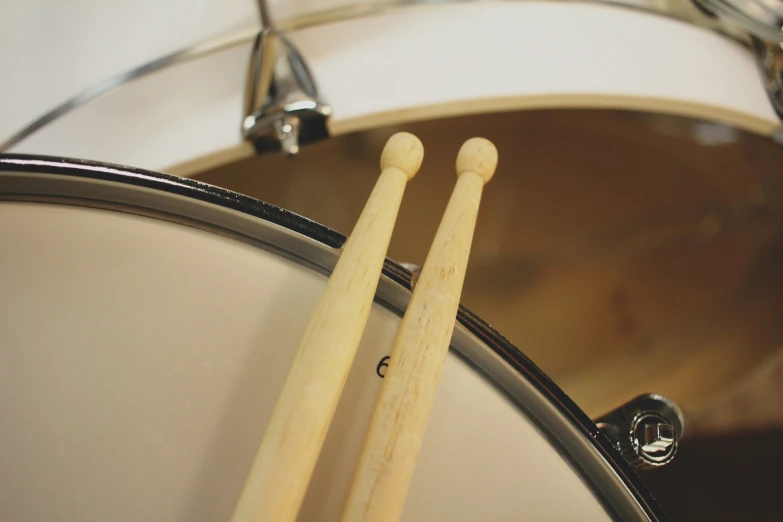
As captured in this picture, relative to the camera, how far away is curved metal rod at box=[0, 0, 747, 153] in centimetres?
58

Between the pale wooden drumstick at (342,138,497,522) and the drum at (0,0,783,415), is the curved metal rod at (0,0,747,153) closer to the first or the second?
the drum at (0,0,783,415)

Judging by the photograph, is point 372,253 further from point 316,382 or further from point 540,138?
point 540,138

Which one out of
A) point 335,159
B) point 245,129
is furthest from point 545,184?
point 245,129

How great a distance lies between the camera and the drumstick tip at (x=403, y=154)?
0.36 meters

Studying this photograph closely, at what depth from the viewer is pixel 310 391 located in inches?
10.3

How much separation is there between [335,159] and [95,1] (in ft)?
1.22

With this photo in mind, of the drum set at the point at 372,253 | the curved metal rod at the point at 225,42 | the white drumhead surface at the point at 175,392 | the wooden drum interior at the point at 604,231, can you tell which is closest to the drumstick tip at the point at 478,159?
the drum set at the point at 372,253

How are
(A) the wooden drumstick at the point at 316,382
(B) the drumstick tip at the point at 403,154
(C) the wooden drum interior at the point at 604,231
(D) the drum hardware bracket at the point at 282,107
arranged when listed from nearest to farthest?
(A) the wooden drumstick at the point at 316,382 < (B) the drumstick tip at the point at 403,154 < (D) the drum hardware bracket at the point at 282,107 < (C) the wooden drum interior at the point at 604,231

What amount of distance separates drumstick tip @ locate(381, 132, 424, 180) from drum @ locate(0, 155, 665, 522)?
0.21 feet

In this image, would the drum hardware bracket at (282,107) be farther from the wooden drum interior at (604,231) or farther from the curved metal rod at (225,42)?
the wooden drum interior at (604,231)

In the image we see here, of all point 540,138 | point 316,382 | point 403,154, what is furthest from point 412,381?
point 540,138

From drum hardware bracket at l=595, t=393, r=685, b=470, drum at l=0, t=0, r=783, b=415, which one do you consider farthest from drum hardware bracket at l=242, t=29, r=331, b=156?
drum hardware bracket at l=595, t=393, r=685, b=470

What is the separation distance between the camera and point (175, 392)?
0.33 m

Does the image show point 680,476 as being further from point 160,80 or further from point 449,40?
point 160,80
